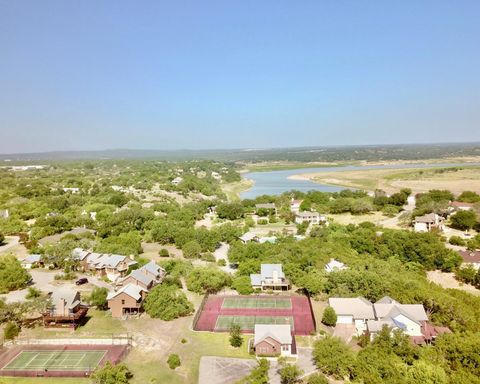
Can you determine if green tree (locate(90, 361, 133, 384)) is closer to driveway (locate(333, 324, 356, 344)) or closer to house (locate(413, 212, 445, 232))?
driveway (locate(333, 324, 356, 344))

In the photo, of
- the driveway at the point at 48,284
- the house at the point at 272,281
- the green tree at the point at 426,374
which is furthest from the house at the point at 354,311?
the driveway at the point at 48,284

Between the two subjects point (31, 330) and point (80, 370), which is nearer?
point (80, 370)

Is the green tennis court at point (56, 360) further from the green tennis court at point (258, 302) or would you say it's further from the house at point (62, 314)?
the green tennis court at point (258, 302)

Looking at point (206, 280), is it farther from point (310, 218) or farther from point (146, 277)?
point (310, 218)

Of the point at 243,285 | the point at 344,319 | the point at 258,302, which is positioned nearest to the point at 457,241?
the point at 344,319

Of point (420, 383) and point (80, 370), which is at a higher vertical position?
point (420, 383)

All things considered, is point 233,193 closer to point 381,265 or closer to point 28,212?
point 28,212

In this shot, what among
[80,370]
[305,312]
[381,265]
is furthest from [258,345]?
[381,265]
